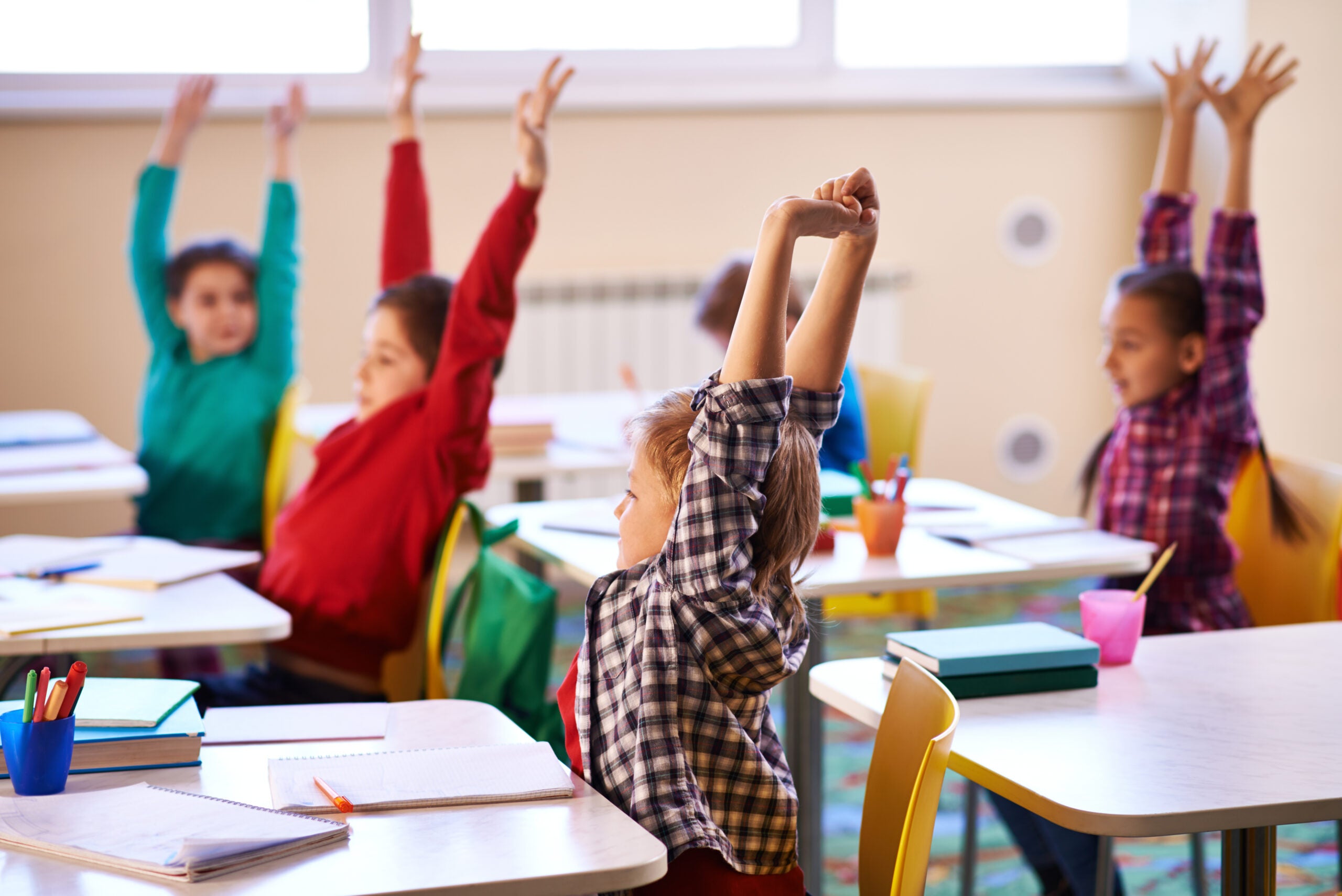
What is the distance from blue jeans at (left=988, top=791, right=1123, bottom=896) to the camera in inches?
78.1

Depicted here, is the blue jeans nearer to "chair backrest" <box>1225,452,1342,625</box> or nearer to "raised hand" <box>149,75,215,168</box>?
"chair backrest" <box>1225,452,1342,625</box>

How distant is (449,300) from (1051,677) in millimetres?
1208

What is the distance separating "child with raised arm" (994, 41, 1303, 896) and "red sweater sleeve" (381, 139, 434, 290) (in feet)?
4.34

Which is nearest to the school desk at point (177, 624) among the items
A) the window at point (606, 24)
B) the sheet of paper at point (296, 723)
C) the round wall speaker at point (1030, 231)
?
the sheet of paper at point (296, 723)

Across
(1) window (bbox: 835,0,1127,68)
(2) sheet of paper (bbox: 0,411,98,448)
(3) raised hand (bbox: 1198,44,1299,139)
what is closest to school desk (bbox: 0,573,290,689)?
(2) sheet of paper (bbox: 0,411,98,448)

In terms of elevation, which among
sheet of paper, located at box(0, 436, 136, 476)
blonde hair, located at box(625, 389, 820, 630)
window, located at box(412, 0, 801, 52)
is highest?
window, located at box(412, 0, 801, 52)

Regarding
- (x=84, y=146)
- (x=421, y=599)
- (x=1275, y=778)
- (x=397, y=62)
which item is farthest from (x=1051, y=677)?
(x=84, y=146)

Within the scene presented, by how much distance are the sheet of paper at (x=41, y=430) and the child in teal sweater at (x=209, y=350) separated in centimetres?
15

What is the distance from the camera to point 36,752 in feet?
3.84

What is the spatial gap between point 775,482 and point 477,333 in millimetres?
1006

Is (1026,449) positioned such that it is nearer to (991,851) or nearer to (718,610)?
(991,851)

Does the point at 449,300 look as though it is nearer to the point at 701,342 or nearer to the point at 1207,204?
the point at 701,342

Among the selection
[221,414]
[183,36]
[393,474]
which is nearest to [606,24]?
[183,36]

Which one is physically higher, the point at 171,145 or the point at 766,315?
the point at 171,145
